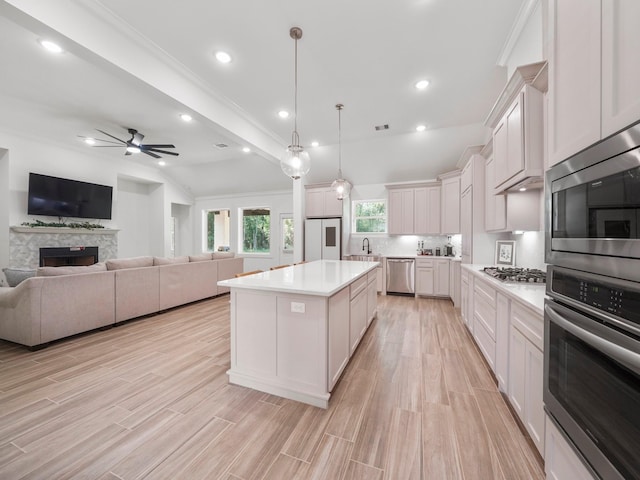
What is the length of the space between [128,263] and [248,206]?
4.71 metres

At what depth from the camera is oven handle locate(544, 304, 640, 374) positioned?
0.65 metres

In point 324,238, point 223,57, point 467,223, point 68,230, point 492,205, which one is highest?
point 223,57

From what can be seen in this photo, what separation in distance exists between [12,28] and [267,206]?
574 cm

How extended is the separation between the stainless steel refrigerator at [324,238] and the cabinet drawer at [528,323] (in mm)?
4412

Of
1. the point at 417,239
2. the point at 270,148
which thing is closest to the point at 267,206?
the point at 270,148

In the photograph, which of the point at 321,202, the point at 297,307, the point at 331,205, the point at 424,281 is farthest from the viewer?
the point at 321,202

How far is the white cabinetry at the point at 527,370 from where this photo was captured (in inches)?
54.7

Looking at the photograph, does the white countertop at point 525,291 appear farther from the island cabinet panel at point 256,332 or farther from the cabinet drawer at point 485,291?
the island cabinet panel at point 256,332

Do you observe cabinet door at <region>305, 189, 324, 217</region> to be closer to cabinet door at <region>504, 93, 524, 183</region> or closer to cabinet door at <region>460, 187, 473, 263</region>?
cabinet door at <region>460, 187, 473, 263</region>

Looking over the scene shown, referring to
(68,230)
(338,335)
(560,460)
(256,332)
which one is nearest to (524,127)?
(560,460)

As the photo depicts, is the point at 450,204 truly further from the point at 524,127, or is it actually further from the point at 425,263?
the point at 524,127

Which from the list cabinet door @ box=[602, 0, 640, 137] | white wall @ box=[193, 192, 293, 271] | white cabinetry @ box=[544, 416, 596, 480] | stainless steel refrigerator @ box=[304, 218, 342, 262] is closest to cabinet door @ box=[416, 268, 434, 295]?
stainless steel refrigerator @ box=[304, 218, 342, 262]

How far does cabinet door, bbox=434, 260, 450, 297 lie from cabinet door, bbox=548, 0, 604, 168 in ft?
14.9

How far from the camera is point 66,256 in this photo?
5609 mm
